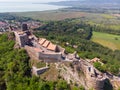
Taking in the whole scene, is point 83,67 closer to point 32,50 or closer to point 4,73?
point 32,50

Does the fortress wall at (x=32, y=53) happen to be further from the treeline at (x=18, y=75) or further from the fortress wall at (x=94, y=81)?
the fortress wall at (x=94, y=81)

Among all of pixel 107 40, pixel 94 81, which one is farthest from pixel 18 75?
pixel 107 40

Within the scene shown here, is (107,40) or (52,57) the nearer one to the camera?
(52,57)

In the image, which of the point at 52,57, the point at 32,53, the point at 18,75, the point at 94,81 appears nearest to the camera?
the point at 94,81

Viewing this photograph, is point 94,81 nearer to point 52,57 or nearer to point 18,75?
point 52,57

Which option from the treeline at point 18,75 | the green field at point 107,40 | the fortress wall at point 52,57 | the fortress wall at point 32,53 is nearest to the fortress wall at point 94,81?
the treeline at point 18,75

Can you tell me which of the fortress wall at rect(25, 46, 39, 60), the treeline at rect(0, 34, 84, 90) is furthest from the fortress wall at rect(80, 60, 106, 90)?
the fortress wall at rect(25, 46, 39, 60)
